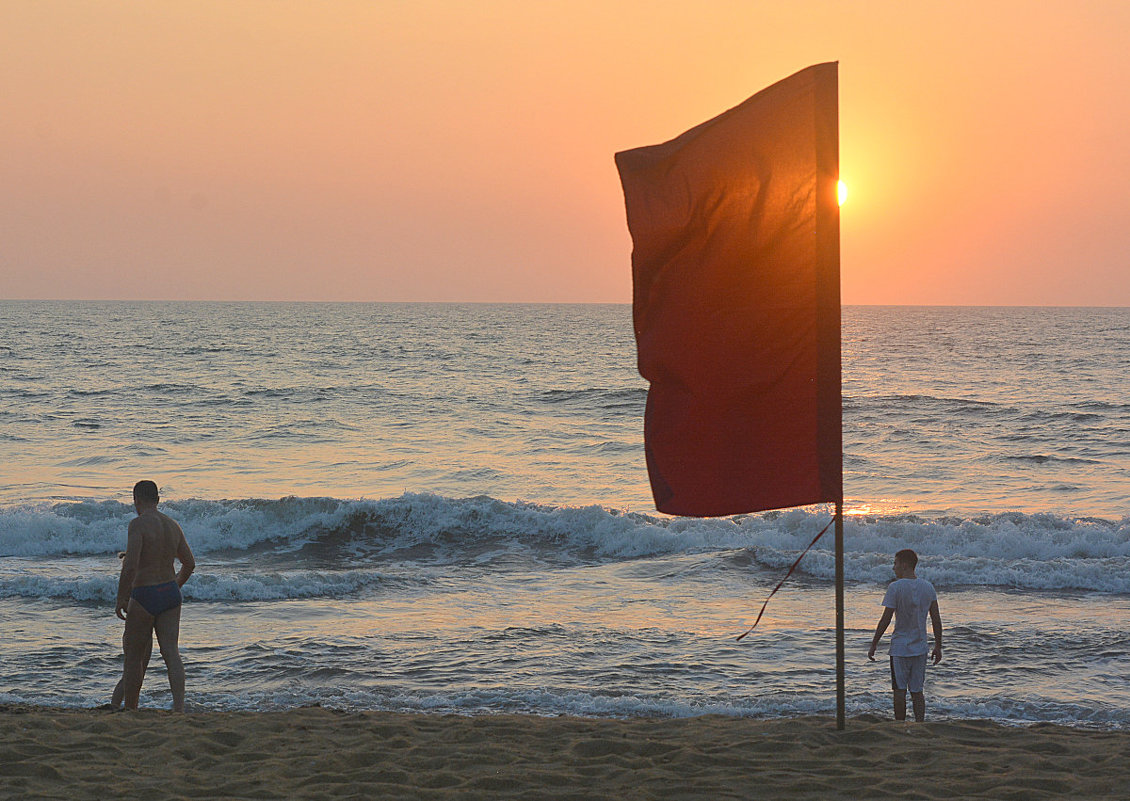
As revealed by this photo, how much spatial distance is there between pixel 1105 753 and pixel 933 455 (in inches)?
900

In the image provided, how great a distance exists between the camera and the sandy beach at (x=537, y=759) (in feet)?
18.3

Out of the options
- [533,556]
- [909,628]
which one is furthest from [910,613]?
[533,556]

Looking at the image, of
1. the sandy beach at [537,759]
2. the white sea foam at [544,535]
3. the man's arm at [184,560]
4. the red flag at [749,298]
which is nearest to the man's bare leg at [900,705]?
the sandy beach at [537,759]

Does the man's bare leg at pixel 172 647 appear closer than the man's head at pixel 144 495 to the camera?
No

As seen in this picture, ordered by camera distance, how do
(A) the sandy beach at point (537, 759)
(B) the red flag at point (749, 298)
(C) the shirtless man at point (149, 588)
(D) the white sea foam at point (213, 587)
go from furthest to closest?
(D) the white sea foam at point (213, 587)
(C) the shirtless man at point (149, 588)
(A) the sandy beach at point (537, 759)
(B) the red flag at point (749, 298)

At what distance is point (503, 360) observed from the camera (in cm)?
6156

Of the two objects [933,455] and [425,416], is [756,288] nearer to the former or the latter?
[933,455]

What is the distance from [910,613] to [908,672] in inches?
19.2

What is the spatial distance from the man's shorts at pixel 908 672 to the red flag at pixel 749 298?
2.81m

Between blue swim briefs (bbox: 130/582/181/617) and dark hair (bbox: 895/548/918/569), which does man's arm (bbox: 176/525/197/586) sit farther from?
dark hair (bbox: 895/548/918/569)

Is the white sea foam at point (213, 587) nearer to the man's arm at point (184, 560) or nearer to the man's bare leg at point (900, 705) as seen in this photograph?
the man's arm at point (184, 560)

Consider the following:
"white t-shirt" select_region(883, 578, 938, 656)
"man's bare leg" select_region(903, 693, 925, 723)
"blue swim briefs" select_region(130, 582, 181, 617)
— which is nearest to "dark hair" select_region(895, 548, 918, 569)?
"white t-shirt" select_region(883, 578, 938, 656)

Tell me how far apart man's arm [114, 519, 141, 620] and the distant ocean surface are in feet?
5.43

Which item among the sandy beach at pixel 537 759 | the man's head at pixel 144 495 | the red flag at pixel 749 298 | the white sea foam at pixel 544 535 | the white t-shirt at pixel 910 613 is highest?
the red flag at pixel 749 298
